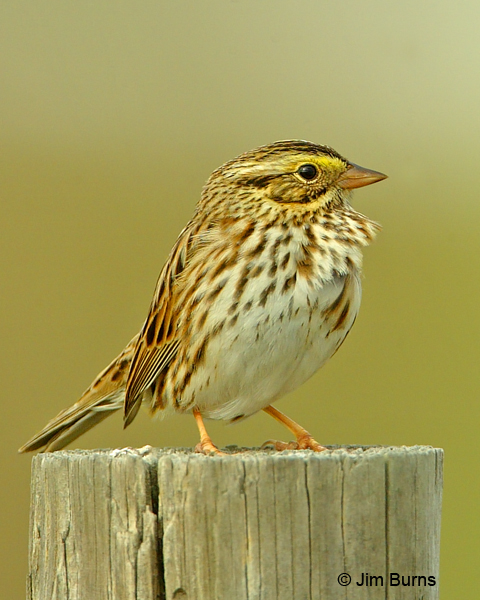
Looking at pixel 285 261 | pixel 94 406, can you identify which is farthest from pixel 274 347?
pixel 94 406

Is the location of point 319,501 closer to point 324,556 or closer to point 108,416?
point 324,556

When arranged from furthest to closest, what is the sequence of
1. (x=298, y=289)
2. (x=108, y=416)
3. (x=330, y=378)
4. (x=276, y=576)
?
1. (x=330, y=378)
2. (x=108, y=416)
3. (x=298, y=289)
4. (x=276, y=576)

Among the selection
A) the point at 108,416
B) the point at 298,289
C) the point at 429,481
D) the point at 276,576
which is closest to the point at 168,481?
the point at 276,576

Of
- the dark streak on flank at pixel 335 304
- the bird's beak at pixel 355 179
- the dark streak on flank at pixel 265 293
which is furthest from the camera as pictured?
the bird's beak at pixel 355 179

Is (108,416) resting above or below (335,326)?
below

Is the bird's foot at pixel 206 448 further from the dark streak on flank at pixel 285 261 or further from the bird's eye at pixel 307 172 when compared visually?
the bird's eye at pixel 307 172

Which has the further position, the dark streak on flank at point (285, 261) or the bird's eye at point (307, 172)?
the bird's eye at point (307, 172)

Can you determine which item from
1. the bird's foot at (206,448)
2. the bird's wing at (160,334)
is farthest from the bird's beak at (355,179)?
the bird's foot at (206,448)
